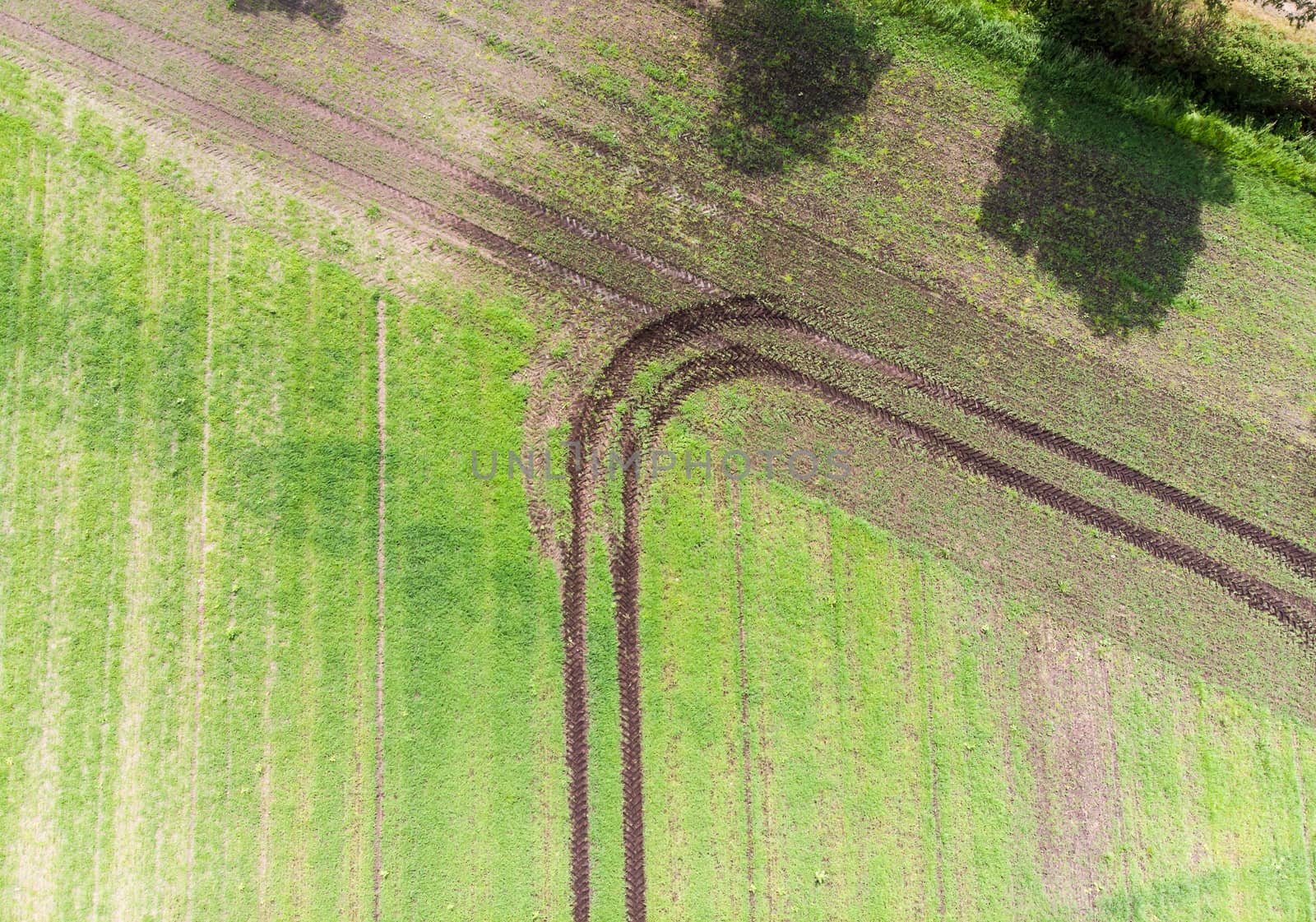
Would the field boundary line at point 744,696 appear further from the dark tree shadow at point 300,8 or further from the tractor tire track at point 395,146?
the dark tree shadow at point 300,8

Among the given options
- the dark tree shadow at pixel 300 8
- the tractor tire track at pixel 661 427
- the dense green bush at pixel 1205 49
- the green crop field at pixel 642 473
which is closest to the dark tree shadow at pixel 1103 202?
the green crop field at pixel 642 473

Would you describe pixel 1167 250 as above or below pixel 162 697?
above

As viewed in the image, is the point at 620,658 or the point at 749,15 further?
the point at 749,15

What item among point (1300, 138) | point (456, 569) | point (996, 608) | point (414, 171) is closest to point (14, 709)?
point (456, 569)

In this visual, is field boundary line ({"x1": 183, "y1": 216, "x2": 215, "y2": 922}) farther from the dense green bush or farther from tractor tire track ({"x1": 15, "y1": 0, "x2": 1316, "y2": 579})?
the dense green bush

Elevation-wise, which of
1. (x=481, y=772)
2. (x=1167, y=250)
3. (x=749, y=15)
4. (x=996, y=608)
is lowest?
(x=481, y=772)

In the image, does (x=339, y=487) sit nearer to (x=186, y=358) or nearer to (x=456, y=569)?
(x=456, y=569)
